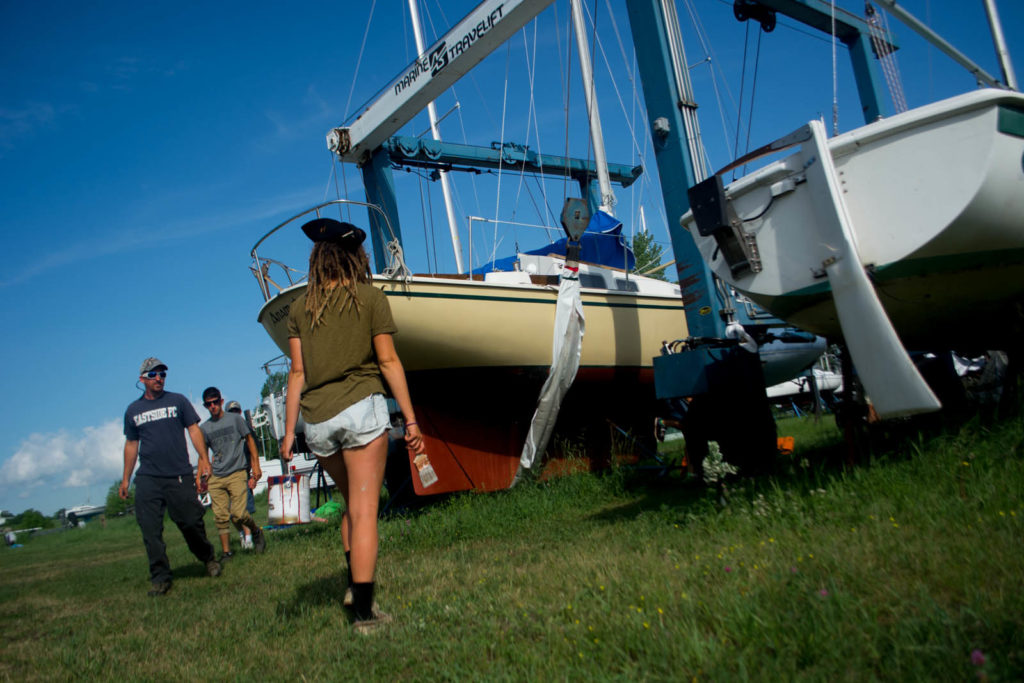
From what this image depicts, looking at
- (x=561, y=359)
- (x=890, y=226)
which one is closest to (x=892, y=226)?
(x=890, y=226)

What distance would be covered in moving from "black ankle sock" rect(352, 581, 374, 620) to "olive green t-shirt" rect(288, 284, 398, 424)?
731mm

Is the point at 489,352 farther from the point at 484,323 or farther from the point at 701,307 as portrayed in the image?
the point at 701,307

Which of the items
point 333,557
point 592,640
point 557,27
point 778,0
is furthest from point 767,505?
point 557,27

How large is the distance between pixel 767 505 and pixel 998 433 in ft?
4.08

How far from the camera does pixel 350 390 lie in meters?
2.83

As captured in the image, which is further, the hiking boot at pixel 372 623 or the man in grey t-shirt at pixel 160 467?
the man in grey t-shirt at pixel 160 467

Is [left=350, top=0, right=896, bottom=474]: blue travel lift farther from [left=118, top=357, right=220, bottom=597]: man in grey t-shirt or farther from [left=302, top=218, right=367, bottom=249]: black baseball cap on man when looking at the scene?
[left=118, top=357, right=220, bottom=597]: man in grey t-shirt

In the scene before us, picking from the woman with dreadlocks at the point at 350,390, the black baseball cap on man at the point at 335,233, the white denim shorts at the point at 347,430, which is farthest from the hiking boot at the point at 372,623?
the black baseball cap on man at the point at 335,233

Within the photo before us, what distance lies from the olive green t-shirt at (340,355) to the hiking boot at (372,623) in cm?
88

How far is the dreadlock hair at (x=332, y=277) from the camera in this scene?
9.69 feet

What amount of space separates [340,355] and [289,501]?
261 inches

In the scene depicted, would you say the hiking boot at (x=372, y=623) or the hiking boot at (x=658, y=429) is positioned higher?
the hiking boot at (x=658, y=429)

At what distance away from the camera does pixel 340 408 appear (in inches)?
109

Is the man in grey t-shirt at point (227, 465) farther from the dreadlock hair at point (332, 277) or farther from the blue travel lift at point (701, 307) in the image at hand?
the blue travel lift at point (701, 307)
